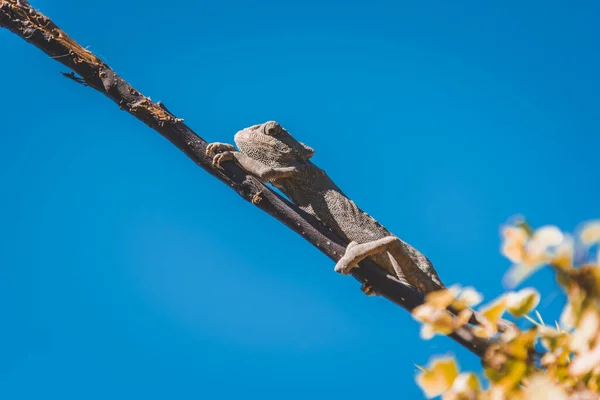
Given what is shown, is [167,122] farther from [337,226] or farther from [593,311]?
[593,311]

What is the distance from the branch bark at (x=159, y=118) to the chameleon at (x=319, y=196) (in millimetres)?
115

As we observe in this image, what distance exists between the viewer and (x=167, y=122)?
4246 mm

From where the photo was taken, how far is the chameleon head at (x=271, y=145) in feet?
16.6

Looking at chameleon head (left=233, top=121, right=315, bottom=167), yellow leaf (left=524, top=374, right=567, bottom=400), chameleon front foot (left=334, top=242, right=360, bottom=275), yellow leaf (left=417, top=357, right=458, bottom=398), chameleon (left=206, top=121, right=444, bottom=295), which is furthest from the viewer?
chameleon head (left=233, top=121, right=315, bottom=167)

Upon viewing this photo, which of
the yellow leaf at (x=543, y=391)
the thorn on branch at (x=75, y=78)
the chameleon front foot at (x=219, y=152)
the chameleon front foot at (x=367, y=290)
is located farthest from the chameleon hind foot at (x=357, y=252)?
the yellow leaf at (x=543, y=391)

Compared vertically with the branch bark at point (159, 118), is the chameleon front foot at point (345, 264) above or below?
below

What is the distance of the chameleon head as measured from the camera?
5047 mm

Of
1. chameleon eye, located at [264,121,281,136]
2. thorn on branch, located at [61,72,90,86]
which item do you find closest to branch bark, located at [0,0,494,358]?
thorn on branch, located at [61,72,90,86]

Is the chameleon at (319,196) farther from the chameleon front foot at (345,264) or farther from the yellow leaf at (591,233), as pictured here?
the yellow leaf at (591,233)

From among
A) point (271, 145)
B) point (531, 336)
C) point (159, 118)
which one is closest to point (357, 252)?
point (271, 145)

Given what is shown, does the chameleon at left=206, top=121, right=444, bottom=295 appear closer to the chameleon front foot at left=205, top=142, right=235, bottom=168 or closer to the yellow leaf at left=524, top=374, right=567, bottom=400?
the chameleon front foot at left=205, top=142, right=235, bottom=168

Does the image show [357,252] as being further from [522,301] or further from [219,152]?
[522,301]

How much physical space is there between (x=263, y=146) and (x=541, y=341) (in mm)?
3726

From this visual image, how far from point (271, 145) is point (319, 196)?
0.57 m
